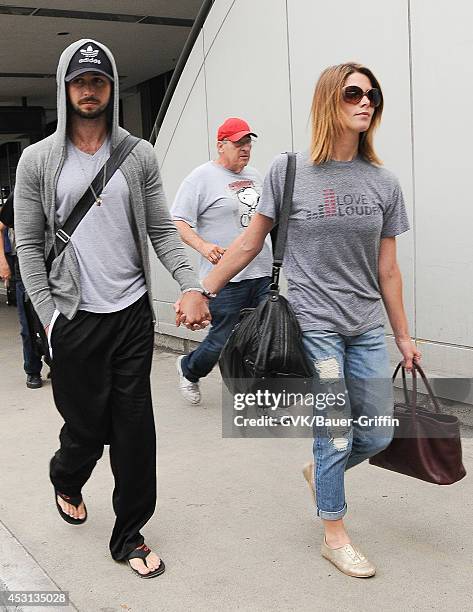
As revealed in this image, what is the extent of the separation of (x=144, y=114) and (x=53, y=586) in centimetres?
1418

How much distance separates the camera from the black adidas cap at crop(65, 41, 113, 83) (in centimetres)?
325

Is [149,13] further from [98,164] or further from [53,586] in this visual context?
[53,586]

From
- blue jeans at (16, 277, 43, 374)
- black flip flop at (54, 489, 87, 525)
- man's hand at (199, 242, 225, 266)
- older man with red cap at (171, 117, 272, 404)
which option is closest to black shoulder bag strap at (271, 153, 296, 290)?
black flip flop at (54, 489, 87, 525)

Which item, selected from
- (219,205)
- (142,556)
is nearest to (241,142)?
(219,205)

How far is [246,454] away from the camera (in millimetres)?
4996

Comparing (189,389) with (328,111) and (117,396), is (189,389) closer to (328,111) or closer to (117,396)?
(117,396)

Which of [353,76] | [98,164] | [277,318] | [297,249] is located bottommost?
[277,318]

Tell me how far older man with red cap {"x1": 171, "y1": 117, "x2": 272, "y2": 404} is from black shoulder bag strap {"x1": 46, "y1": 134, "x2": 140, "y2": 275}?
2.07 m

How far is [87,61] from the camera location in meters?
Answer: 3.25

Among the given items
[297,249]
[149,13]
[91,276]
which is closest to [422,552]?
[297,249]

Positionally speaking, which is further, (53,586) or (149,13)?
(149,13)

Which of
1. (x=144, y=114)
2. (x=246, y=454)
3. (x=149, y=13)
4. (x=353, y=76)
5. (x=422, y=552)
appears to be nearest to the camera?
(x=353, y=76)

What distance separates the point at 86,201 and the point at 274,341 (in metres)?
0.93

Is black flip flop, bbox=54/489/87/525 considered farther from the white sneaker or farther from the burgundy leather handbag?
the white sneaker
